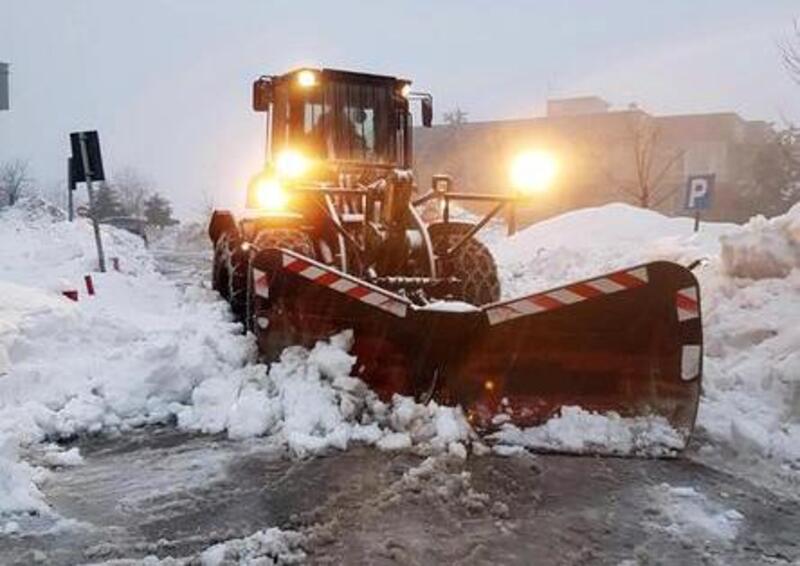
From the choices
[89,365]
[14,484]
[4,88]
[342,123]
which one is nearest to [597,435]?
[14,484]

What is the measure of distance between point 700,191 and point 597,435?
10.5 m

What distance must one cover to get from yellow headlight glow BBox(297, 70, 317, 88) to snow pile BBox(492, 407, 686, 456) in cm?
454

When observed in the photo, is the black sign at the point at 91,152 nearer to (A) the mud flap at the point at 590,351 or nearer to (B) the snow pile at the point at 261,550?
(A) the mud flap at the point at 590,351

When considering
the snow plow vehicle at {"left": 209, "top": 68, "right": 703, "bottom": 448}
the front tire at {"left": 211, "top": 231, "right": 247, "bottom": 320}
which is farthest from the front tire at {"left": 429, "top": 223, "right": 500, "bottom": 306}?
the front tire at {"left": 211, "top": 231, "right": 247, "bottom": 320}

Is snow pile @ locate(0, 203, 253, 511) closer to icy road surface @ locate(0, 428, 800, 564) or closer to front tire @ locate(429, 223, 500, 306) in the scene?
icy road surface @ locate(0, 428, 800, 564)

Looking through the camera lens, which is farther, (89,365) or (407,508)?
(89,365)

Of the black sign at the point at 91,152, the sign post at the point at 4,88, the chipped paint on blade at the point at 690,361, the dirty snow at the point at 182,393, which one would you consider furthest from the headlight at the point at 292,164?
the sign post at the point at 4,88

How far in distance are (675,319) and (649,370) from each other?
358 mm

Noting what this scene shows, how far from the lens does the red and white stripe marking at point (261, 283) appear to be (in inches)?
225

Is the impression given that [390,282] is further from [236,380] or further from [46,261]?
[46,261]

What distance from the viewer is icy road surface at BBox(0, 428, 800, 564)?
11.6 feet

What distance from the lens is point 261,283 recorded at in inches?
226

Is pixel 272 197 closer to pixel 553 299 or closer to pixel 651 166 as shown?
pixel 553 299

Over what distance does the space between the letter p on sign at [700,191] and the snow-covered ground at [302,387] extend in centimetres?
578
